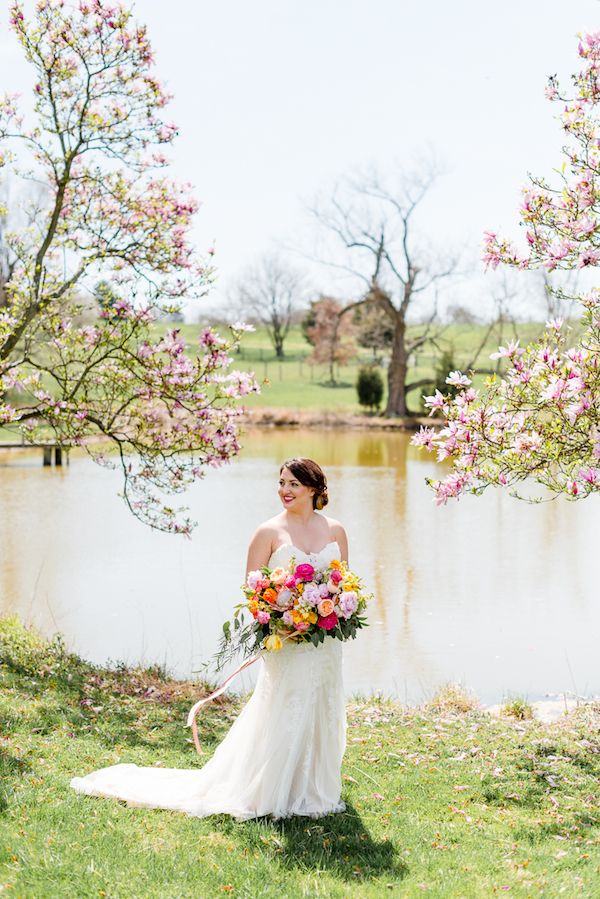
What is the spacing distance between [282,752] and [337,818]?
1.67ft

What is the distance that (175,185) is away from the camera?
1032 cm

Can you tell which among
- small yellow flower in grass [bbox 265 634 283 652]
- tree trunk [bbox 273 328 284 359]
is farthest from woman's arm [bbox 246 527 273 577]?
tree trunk [bbox 273 328 284 359]

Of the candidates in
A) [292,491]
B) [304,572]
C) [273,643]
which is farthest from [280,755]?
[292,491]

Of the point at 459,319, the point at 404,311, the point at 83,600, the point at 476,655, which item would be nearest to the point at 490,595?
the point at 476,655

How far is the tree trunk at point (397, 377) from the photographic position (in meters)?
47.4

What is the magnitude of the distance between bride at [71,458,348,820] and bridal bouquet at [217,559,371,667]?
10cm

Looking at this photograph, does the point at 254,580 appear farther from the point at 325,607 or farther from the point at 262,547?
the point at 325,607

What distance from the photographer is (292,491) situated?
5.75 m

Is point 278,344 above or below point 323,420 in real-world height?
above

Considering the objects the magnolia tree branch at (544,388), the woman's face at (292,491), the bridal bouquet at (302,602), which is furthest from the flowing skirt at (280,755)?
the magnolia tree branch at (544,388)

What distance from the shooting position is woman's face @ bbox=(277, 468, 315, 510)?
18.8 feet

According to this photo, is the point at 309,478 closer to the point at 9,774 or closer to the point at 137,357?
the point at 9,774

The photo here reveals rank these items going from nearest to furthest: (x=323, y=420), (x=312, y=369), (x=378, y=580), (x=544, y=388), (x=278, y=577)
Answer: (x=278, y=577)
(x=544, y=388)
(x=378, y=580)
(x=323, y=420)
(x=312, y=369)

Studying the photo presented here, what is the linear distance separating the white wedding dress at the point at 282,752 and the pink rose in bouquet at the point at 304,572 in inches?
5.1
